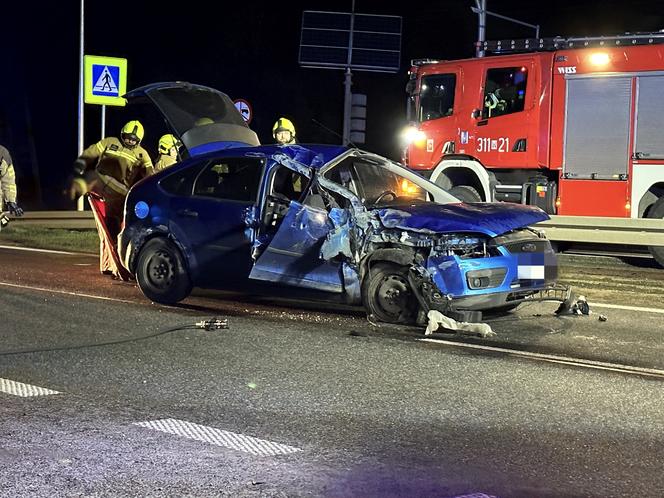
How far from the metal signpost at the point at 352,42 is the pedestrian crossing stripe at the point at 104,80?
8976mm

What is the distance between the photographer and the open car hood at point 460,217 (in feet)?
23.7

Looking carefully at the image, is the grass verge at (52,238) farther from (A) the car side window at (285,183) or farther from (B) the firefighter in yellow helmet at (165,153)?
(A) the car side window at (285,183)

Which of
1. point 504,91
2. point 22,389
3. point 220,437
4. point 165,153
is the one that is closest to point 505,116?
point 504,91

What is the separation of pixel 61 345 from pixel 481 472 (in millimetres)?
3833

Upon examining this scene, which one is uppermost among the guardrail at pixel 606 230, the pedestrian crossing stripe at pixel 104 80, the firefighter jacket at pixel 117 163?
the pedestrian crossing stripe at pixel 104 80

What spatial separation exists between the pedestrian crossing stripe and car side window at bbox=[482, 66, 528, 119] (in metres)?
9.21

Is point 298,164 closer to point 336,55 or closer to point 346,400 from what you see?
point 346,400

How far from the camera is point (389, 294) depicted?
7.69 m

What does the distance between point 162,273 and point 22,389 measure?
130 inches

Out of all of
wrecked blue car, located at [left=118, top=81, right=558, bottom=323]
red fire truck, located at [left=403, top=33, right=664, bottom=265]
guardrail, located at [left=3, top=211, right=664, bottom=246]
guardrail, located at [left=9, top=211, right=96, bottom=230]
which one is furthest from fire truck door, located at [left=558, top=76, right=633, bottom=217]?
guardrail, located at [left=9, top=211, right=96, bottom=230]

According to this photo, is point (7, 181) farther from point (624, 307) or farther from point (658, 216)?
point (658, 216)

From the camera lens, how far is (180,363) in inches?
253

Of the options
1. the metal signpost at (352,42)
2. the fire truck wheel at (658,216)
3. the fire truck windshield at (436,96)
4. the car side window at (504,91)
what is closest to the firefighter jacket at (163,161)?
the fire truck windshield at (436,96)

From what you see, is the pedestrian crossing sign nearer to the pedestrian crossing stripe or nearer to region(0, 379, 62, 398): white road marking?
the pedestrian crossing stripe
